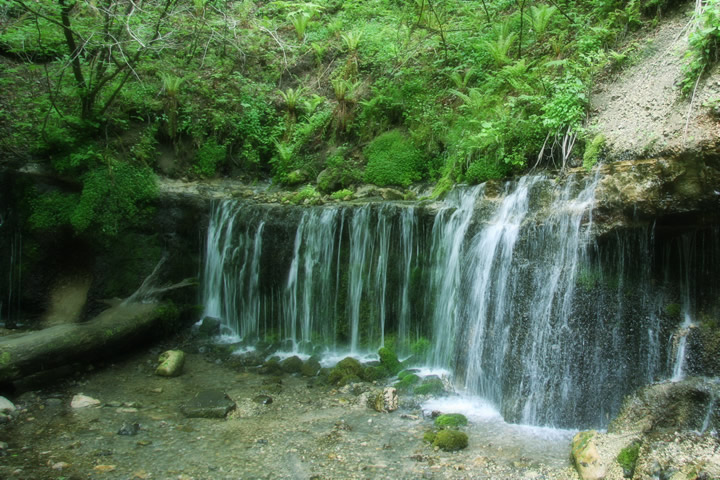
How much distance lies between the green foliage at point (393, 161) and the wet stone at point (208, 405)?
5.58 m

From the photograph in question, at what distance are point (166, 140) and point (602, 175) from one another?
34.3ft

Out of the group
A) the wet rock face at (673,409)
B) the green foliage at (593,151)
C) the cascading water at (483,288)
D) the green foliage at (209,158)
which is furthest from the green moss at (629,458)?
the green foliage at (209,158)

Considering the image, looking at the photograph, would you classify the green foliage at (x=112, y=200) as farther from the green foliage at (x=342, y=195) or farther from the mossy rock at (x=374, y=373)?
the mossy rock at (x=374, y=373)

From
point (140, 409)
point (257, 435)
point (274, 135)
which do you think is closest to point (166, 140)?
point (274, 135)

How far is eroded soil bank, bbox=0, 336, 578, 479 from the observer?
4.70 metres

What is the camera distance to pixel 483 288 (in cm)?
688

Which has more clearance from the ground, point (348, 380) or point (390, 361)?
point (390, 361)

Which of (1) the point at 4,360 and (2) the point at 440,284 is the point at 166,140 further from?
(2) the point at 440,284

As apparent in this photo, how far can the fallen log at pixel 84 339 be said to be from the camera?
6.73m

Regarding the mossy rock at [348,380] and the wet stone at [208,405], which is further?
the mossy rock at [348,380]

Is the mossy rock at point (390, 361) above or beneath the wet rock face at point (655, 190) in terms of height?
beneath

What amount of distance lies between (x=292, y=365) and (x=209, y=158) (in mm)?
6945

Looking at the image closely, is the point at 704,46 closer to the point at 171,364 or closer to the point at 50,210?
the point at 171,364

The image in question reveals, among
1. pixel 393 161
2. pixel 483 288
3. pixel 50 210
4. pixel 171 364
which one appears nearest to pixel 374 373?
pixel 483 288
